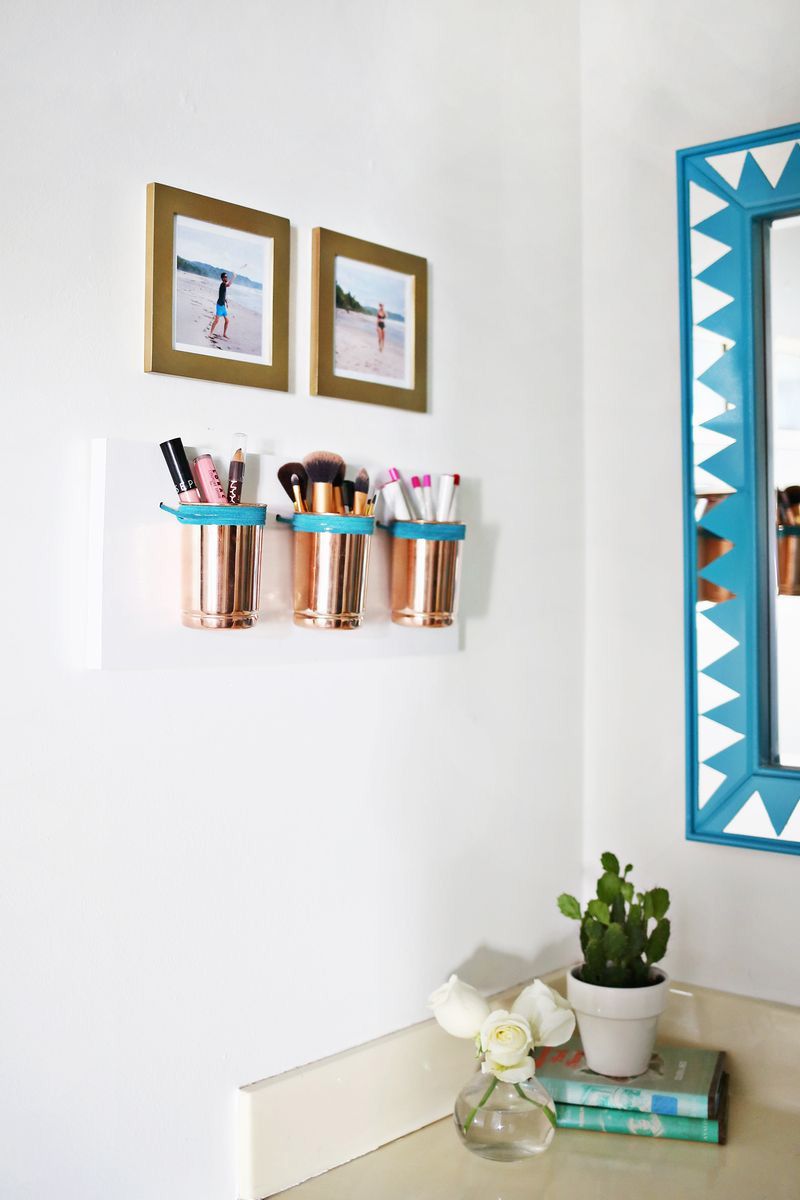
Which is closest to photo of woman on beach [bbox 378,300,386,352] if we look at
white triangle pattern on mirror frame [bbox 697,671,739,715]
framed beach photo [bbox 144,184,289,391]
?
framed beach photo [bbox 144,184,289,391]

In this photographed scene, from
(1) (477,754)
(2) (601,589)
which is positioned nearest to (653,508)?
(2) (601,589)

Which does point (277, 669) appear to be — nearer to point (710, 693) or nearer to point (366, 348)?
point (366, 348)

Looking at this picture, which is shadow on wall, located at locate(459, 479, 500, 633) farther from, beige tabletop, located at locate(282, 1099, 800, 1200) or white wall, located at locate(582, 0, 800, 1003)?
beige tabletop, located at locate(282, 1099, 800, 1200)

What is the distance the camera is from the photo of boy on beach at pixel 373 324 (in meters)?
1.05

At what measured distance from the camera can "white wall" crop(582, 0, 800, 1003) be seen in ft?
3.97

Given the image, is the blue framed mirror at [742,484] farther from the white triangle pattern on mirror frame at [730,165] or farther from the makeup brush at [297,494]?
the makeup brush at [297,494]

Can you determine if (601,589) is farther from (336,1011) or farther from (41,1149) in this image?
(41,1149)

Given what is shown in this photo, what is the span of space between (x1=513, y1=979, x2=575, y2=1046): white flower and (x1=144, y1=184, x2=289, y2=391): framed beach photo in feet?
2.13

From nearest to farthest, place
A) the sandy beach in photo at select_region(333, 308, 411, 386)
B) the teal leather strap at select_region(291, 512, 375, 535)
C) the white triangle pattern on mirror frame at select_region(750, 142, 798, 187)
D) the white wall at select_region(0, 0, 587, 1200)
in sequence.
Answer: the white wall at select_region(0, 0, 587, 1200) < the teal leather strap at select_region(291, 512, 375, 535) < the sandy beach in photo at select_region(333, 308, 411, 386) < the white triangle pattern on mirror frame at select_region(750, 142, 798, 187)

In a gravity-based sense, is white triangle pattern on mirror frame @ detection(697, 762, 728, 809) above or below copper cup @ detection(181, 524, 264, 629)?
below

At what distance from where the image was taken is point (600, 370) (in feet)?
4.44

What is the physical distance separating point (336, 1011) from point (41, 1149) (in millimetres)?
307

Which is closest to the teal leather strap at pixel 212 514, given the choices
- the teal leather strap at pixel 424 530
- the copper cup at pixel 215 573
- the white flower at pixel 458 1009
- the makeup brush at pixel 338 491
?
the copper cup at pixel 215 573

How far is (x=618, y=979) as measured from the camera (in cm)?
114
